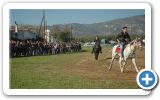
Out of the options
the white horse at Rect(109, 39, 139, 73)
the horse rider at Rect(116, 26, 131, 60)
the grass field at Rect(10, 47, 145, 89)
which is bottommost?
the grass field at Rect(10, 47, 145, 89)

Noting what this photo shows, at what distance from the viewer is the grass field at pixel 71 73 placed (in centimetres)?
611

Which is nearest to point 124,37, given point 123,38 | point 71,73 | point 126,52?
point 123,38

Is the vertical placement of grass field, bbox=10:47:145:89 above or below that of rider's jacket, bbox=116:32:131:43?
below

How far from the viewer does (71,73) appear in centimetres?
621

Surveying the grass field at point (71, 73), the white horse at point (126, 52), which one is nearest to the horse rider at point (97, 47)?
the grass field at point (71, 73)

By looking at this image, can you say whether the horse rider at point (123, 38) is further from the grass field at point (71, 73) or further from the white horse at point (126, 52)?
the grass field at point (71, 73)

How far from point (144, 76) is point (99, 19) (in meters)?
0.85

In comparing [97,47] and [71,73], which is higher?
[97,47]

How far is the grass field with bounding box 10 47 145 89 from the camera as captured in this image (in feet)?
20.1

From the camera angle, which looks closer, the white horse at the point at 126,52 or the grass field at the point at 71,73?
the grass field at the point at 71,73

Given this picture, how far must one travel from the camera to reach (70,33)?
6.26 meters

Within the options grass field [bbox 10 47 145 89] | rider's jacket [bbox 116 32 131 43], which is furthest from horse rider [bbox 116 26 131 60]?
grass field [bbox 10 47 145 89]

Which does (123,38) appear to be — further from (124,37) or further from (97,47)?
(97,47)

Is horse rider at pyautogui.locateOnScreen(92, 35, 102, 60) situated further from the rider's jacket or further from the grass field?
the rider's jacket
